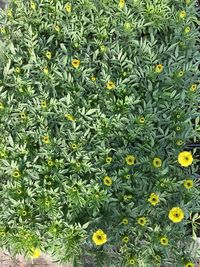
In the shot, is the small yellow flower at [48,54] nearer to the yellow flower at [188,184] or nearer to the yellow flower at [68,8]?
the yellow flower at [68,8]

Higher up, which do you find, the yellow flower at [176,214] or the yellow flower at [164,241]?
the yellow flower at [176,214]

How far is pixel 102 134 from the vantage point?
197cm

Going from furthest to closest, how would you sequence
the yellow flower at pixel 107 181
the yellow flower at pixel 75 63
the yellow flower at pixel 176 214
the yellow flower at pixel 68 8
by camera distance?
the yellow flower at pixel 68 8 < the yellow flower at pixel 75 63 < the yellow flower at pixel 107 181 < the yellow flower at pixel 176 214

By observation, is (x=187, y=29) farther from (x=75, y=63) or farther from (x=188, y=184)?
(x=188, y=184)

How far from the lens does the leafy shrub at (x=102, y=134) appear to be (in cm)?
189

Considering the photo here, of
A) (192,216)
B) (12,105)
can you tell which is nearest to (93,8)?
(12,105)

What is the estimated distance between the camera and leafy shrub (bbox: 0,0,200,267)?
1.89m

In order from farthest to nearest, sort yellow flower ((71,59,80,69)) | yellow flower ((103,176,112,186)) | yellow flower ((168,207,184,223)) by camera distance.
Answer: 1. yellow flower ((71,59,80,69))
2. yellow flower ((103,176,112,186))
3. yellow flower ((168,207,184,223))

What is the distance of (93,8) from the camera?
214 centimetres

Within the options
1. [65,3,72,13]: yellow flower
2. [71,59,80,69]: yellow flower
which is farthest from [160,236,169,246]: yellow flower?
[65,3,72,13]: yellow flower

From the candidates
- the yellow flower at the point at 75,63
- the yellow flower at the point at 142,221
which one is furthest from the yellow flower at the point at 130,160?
the yellow flower at the point at 75,63

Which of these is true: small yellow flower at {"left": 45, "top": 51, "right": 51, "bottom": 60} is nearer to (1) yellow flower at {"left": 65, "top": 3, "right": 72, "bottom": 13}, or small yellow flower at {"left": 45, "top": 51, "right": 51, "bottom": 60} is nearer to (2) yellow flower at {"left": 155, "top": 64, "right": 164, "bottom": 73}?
(1) yellow flower at {"left": 65, "top": 3, "right": 72, "bottom": 13}

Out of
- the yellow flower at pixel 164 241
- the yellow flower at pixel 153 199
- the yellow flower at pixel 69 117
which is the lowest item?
the yellow flower at pixel 164 241

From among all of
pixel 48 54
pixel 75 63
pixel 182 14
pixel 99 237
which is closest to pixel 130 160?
pixel 99 237
